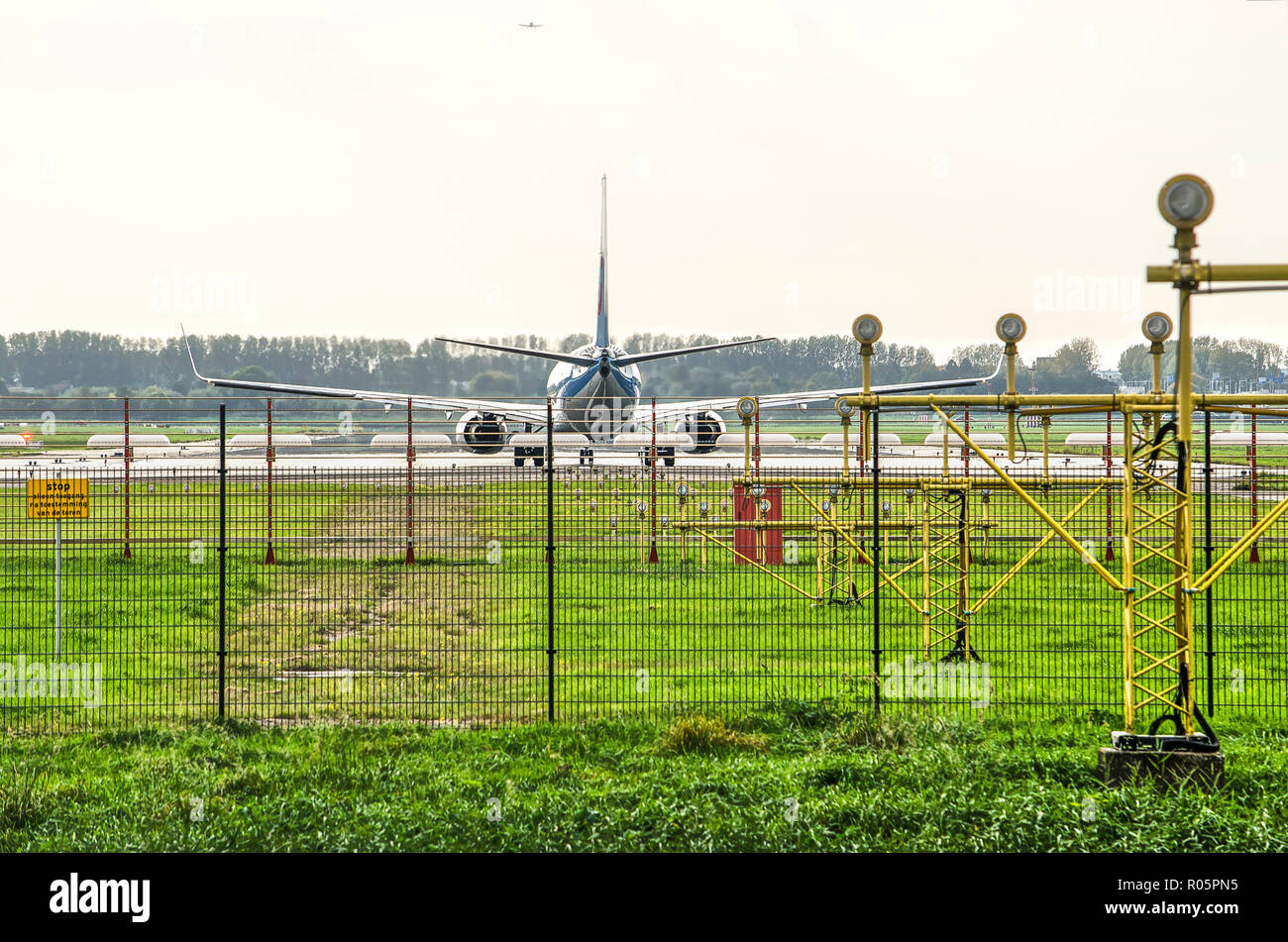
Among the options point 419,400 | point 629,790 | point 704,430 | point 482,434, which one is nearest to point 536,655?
point 482,434

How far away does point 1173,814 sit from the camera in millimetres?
6418

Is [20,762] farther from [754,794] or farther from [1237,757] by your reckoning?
[1237,757]

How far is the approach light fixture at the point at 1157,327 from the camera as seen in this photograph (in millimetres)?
10258

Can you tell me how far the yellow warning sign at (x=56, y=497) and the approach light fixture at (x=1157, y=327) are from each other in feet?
32.1

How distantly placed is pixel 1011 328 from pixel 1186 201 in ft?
11.7

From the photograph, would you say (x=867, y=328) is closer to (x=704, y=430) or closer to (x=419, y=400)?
(x=419, y=400)

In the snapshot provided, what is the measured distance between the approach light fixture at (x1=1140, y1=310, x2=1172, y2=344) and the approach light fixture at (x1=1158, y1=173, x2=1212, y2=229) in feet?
13.1

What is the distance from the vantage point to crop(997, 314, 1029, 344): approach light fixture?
995cm

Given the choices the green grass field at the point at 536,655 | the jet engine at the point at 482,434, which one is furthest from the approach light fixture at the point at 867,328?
the jet engine at the point at 482,434

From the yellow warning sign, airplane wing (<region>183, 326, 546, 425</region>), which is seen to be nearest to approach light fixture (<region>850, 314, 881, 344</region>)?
airplane wing (<region>183, 326, 546, 425</region>)

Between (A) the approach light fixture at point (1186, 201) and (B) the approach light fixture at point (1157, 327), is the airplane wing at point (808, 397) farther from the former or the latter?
(A) the approach light fixture at point (1186, 201)

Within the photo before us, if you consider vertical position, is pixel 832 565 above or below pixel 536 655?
above

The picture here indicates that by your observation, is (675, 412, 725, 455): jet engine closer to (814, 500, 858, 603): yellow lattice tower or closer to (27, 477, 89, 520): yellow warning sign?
(814, 500, 858, 603): yellow lattice tower

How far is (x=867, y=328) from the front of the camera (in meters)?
9.80
